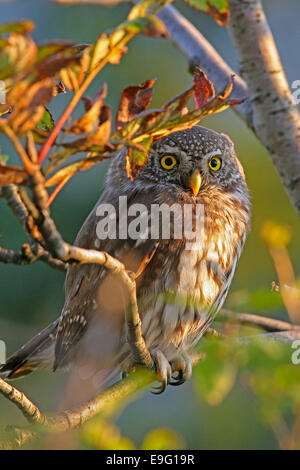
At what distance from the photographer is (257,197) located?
5.95m

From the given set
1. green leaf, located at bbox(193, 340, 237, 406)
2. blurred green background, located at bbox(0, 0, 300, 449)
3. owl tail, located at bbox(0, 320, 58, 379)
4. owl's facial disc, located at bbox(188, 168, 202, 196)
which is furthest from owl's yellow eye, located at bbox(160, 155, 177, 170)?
blurred green background, located at bbox(0, 0, 300, 449)

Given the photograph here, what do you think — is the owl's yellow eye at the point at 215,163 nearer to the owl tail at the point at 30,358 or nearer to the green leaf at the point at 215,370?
the owl tail at the point at 30,358

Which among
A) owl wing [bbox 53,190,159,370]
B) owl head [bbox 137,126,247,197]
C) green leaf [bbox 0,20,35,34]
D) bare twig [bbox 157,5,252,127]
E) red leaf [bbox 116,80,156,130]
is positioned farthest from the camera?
bare twig [bbox 157,5,252,127]

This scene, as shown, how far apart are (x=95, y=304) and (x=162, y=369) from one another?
0.39m

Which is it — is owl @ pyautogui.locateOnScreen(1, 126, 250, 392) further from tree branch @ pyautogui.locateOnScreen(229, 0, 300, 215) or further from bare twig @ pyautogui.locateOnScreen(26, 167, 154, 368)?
bare twig @ pyautogui.locateOnScreen(26, 167, 154, 368)

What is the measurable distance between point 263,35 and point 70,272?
1363mm

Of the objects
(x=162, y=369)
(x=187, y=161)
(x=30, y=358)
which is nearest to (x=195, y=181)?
(x=187, y=161)

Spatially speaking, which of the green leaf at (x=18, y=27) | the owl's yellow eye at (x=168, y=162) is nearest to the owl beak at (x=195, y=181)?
the owl's yellow eye at (x=168, y=162)

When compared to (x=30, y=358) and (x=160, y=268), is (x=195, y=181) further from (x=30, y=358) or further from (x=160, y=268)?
(x=30, y=358)

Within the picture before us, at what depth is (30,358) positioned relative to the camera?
115 inches

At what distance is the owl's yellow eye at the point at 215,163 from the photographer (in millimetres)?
2953

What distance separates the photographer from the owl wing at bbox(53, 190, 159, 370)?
2584 mm

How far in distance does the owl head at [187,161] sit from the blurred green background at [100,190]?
1809mm

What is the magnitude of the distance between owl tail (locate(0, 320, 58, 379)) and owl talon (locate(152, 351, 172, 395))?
517mm
